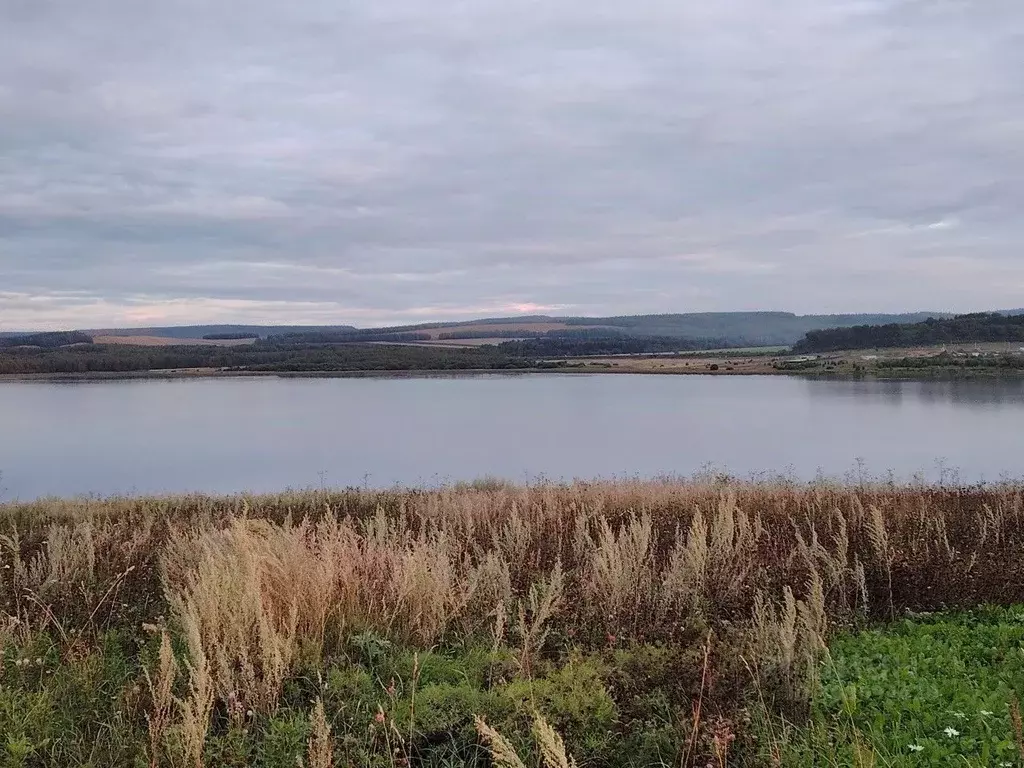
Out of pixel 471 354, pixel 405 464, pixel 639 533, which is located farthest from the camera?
pixel 471 354

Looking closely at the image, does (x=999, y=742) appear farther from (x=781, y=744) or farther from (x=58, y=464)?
(x=58, y=464)

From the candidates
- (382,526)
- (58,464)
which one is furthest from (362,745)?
(58,464)

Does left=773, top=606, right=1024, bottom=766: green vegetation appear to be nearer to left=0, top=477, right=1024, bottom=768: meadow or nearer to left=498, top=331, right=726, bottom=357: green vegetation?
left=0, top=477, right=1024, bottom=768: meadow

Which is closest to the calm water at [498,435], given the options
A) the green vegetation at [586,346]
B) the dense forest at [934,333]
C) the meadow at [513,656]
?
the meadow at [513,656]

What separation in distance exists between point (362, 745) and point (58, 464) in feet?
A: 99.8

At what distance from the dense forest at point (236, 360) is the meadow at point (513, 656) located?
270 ft

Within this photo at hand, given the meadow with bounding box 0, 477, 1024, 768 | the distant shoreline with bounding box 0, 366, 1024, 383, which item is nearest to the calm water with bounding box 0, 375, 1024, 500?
the meadow with bounding box 0, 477, 1024, 768

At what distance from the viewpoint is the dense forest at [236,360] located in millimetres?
85938

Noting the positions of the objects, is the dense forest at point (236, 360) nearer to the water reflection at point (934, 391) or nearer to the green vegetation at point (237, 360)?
the green vegetation at point (237, 360)

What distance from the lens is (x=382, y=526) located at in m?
6.18

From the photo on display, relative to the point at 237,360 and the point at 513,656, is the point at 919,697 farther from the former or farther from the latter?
the point at 237,360

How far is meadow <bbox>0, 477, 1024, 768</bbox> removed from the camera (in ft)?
10.3

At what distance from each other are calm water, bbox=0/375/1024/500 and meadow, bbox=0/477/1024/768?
416 inches

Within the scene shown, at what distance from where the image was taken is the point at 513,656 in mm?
3830
